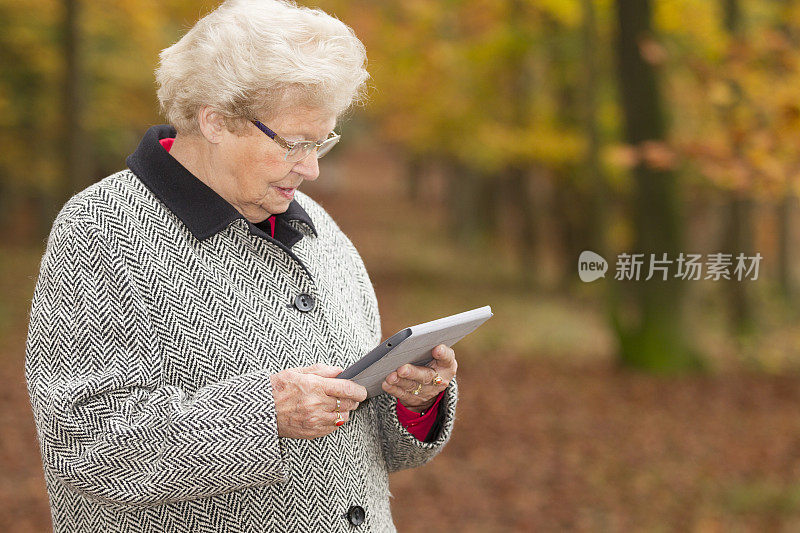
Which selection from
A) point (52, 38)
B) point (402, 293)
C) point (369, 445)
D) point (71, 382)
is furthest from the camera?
point (402, 293)

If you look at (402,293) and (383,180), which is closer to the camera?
(402,293)

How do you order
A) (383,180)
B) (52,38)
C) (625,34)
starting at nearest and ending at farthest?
(625,34)
(52,38)
(383,180)

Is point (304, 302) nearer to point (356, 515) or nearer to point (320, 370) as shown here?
point (320, 370)

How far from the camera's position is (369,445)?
7.28ft

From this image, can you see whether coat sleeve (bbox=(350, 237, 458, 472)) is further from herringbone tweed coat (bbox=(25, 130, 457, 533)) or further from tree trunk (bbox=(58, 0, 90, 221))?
tree trunk (bbox=(58, 0, 90, 221))

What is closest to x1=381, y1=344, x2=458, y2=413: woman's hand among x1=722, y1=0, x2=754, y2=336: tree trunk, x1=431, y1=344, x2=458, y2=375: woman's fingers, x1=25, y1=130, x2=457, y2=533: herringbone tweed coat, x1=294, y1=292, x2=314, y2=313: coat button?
x1=431, y1=344, x2=458, y2=375: woman's fingers

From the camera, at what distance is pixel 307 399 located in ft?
5.97

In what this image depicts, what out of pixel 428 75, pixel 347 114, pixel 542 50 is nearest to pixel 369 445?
pixel 347 114

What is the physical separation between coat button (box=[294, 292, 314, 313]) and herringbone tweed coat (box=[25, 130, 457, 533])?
0.02m

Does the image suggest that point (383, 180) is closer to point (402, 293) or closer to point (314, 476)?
point (402, 293)

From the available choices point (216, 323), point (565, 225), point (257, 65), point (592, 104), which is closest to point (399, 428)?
point (216, 323)

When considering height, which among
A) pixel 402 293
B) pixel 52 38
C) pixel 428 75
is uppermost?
pixel 52 38

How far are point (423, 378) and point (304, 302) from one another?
0.36 metres

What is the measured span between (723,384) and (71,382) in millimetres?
9134
